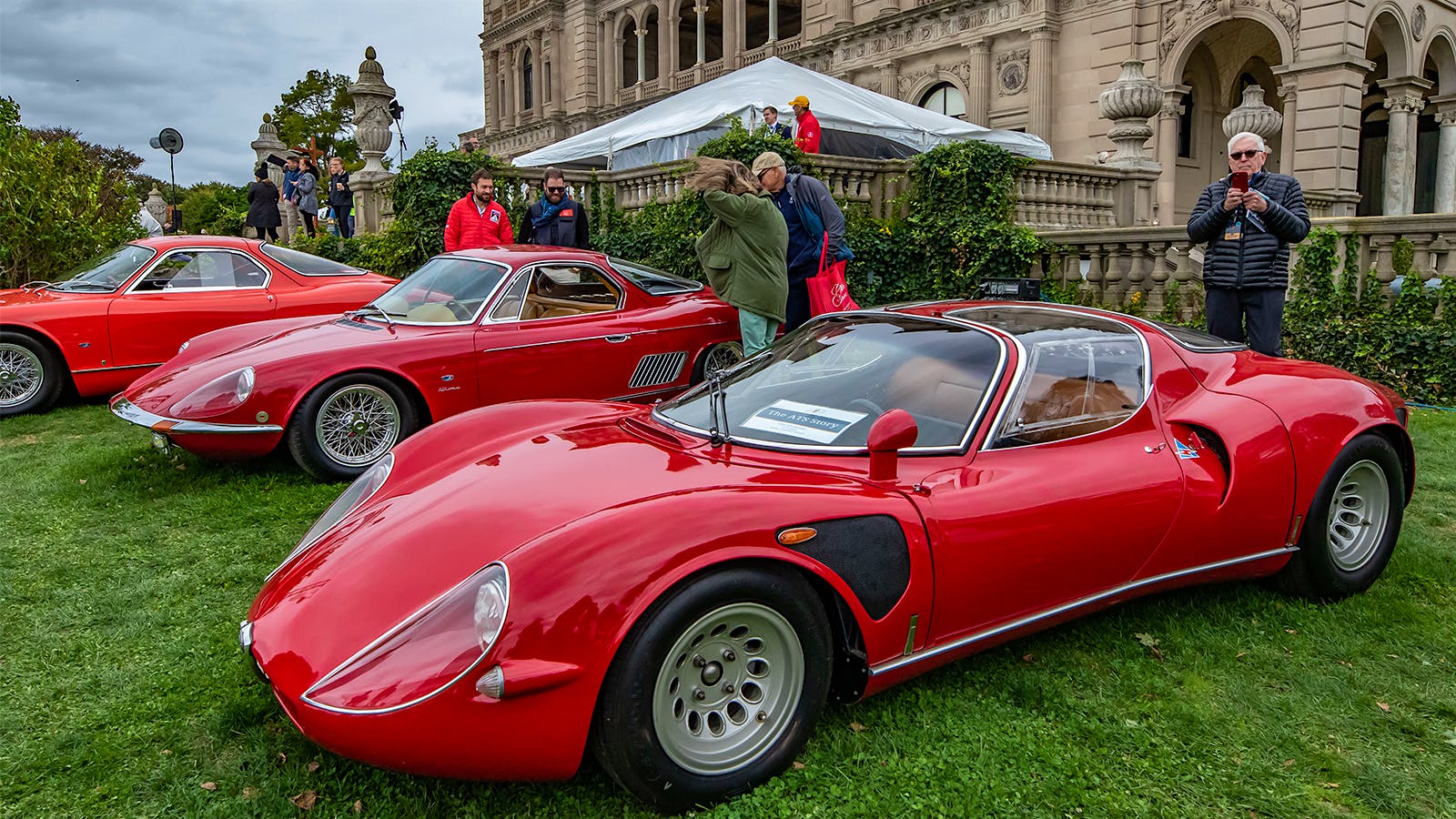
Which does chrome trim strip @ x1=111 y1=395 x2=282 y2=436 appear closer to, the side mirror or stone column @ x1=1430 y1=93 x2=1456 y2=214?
the side mirror

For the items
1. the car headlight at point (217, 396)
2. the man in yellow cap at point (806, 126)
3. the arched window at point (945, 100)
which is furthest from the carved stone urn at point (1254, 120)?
the car headlight at point (217, 396)

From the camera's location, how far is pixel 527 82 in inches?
1766

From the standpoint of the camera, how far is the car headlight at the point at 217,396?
5.43 metres

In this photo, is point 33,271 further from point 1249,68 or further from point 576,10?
point 576,10

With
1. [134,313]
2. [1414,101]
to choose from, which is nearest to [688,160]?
[134,313]

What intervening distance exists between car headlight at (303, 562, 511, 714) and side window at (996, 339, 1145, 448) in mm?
1713

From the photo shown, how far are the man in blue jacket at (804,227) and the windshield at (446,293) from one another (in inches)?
86.5

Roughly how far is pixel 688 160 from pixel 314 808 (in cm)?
1048

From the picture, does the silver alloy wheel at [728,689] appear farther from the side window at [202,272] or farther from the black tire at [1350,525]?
the side window at [202,272]

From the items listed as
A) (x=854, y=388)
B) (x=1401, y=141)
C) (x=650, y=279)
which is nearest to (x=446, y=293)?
(x=650, y=279)

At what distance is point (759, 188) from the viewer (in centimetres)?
714

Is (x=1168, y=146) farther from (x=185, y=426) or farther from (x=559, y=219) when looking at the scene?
(x=185, y=426)

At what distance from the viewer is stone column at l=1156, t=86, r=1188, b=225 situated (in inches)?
748

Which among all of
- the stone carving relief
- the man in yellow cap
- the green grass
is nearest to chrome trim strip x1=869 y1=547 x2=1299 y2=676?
the green grass
